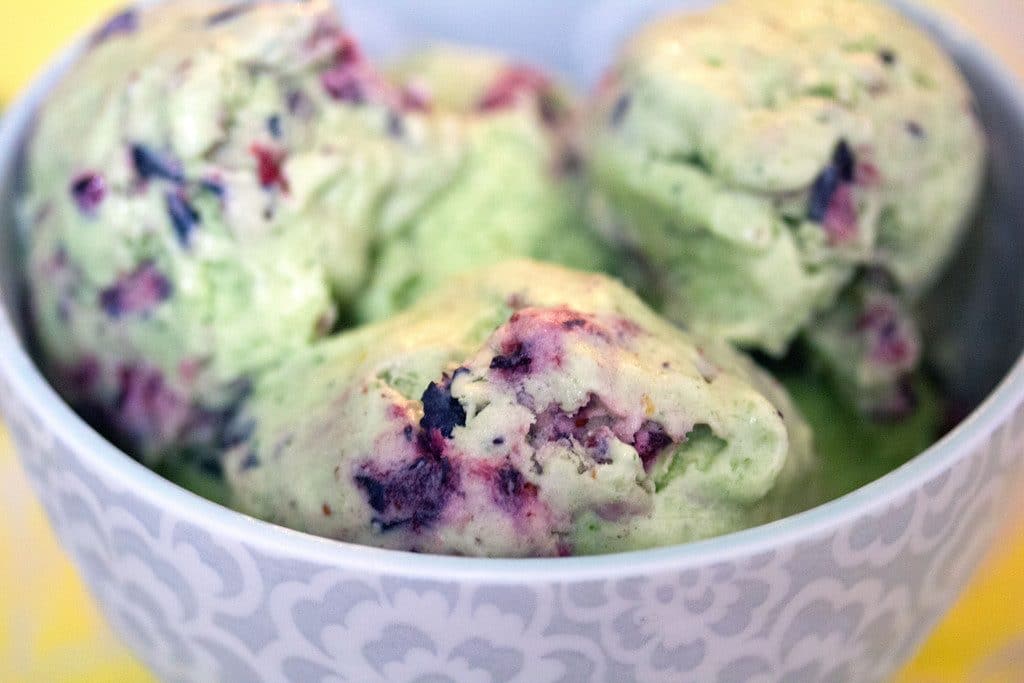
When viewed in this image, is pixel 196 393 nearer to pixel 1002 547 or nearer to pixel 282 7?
pixel 282 7

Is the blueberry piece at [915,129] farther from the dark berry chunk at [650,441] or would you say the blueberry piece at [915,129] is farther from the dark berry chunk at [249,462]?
the dark berry chunk at [249,462]

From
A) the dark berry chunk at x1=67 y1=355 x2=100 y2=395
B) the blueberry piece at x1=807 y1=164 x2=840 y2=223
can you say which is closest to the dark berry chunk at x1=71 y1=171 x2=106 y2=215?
the dark berry chunk at x1=67 y1=355 x2=100 y2=395

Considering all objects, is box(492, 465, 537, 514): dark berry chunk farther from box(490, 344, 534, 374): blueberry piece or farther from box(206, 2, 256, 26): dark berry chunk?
box(206, 2, 256, 26): dark berry chunk

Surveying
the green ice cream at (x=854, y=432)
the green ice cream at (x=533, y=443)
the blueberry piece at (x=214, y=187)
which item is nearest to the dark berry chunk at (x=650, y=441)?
the green ice cream at (x=533, y=443)

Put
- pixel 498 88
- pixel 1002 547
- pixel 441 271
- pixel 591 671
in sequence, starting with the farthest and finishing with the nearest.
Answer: pixel 498 88, pixel 441 271, pixel 1002 547, pixel 591 671

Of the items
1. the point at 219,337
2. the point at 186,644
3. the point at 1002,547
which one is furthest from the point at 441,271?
the point at 1002,547

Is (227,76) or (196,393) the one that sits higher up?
(227,76)

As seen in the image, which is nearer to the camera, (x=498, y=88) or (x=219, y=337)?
→ (x=219, y=337)
